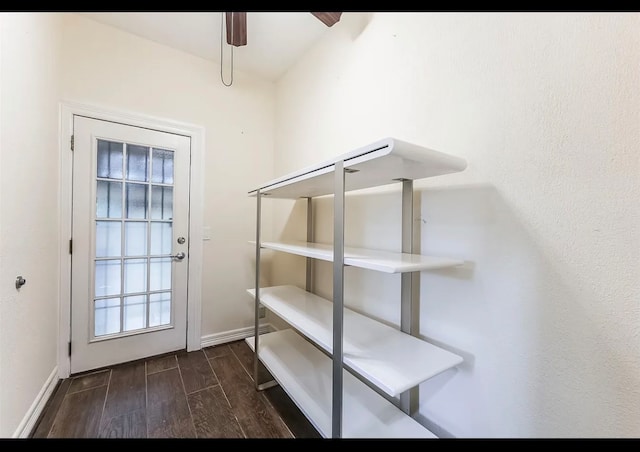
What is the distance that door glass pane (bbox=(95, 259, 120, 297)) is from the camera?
6.48 ft

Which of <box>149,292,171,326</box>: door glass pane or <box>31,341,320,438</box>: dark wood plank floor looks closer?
<box>31,341,320,438</box>: dark wood plank floor

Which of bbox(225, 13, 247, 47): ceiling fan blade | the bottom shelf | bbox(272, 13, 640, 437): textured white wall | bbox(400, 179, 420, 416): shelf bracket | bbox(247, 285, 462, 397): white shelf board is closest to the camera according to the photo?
bbox(272, 13, 640, 437): textured white wall

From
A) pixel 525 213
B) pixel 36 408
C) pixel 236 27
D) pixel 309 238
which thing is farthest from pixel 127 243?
pixel 525 213

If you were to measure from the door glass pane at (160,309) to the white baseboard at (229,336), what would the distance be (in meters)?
0.39

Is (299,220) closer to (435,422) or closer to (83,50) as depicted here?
(435,422)

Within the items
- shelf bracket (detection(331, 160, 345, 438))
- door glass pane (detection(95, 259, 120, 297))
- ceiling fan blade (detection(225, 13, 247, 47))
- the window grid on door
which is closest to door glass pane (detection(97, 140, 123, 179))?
the window grid on door

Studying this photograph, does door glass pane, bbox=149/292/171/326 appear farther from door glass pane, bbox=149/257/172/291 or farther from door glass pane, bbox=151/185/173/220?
door glass pane, bbox=151/185/173/220

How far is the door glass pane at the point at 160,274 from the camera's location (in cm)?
215

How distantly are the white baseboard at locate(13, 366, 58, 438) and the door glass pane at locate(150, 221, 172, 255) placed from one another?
101 centimetres

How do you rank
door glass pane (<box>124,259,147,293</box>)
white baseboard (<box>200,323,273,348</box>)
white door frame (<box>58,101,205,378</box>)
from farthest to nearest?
white baseboard (<box>200,323,273,348</box>) < door glass pane (<box>124,259,147,293</box>) < white door frame (<box>58,101,205,378</box>)

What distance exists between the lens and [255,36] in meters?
2.01

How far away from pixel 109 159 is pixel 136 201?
37cm

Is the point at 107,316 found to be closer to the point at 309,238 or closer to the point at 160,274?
the point at 160,274

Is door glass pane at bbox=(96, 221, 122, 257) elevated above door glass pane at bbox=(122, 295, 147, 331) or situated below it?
above
